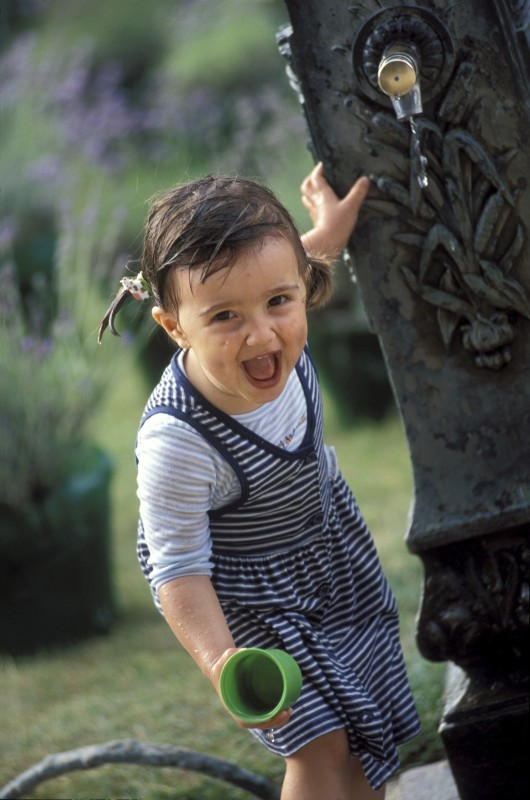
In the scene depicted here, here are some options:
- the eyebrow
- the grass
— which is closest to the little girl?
the eyebrow

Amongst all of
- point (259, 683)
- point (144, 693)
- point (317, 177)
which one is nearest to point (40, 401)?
point (144, 693)

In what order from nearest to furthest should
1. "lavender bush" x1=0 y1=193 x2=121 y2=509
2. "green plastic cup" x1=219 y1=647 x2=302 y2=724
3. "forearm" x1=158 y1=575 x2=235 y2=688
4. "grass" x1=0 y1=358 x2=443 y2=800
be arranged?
"green plastic cup" x1=219 y1=647 x2=302 y2=724 < "forearm" x1=158 y1=575 x2=235 y2=688 < "grass" x1=0 y1=358 x2=443 y2=800 < "lavender bush" x1=0 y1=193 x2=121 y2=509

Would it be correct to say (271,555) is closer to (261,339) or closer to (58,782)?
(261,339)

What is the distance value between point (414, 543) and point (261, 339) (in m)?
0.58

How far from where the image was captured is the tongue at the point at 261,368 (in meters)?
1.82

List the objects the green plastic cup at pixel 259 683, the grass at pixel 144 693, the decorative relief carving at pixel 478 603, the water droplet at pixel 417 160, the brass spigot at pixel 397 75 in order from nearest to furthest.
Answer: the green plastic cup at pixel 259 683 < the brass spigot at pixel 397 75 < the water droplet at pixel 417 160 < the decorative relief carving at pixel 478 603 < the grass at pixel 144 693

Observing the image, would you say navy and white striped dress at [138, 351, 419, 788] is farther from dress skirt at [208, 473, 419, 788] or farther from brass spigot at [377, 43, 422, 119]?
brass spigot at [377, 43, 422, 119]

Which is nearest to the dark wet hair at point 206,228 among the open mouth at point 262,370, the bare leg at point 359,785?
the open mouth at point 262,370

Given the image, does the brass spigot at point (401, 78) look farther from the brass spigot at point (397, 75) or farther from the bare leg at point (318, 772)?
the bare leg at point (318, 772)

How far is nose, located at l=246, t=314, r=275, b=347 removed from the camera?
5.83 ft

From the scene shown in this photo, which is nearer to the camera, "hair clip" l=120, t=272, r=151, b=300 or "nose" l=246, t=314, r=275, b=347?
"nose" l=246, t=314, r=275, b=347

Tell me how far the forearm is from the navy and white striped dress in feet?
0.41

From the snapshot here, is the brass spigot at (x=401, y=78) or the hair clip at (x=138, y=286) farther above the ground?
the brass spigot at (x=401, y=78)

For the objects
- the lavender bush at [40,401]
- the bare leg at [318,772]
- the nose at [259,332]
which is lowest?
the bare leg at [318,772]
